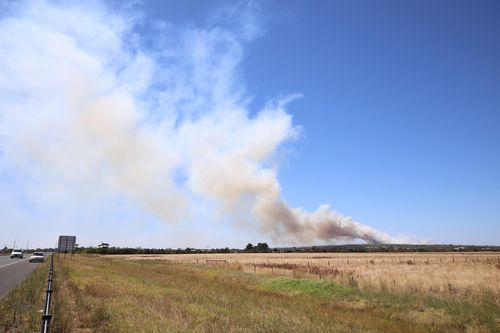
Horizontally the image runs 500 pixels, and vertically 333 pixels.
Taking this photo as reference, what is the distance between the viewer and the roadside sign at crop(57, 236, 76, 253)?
89.9 meters

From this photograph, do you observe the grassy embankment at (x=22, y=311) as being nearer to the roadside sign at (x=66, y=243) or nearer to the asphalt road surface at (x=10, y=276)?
the asphalt road surface at (x=10, y=276)

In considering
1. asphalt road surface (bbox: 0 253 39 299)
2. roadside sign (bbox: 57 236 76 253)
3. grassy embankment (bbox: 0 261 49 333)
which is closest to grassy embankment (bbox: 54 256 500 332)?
grassy embankment (bbox: 0 261 49 333)

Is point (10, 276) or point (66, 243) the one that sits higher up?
point (66, 243)

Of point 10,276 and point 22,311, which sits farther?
point 10,276

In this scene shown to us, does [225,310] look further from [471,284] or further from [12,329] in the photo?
[471,284]

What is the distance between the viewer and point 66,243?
298 ft

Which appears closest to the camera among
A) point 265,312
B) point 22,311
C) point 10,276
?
point 22,311

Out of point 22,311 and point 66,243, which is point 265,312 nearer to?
point 22,311

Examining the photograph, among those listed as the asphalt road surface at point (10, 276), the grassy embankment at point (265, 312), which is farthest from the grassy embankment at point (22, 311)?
the asphalt road surface at point (10, 276)

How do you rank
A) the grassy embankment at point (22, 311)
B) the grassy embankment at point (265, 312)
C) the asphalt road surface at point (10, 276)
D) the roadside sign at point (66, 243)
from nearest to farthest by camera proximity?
the grassy embankment at point (22, 311) → the grassy embankment at point (265, 312) → the asphalt road surface at point (10, 276) → the roadside sign at point (66, 243)

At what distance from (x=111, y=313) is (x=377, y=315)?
10.9m

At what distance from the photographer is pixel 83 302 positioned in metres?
17.3

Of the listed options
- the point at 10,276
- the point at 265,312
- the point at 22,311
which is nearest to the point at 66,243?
the point at 10,276

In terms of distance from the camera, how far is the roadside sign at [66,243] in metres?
89.9
